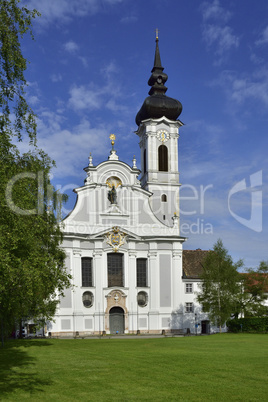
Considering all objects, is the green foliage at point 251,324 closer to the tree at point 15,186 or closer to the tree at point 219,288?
the tree at point 219,288

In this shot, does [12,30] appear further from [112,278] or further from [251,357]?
[112,278]

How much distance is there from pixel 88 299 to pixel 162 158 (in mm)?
18928

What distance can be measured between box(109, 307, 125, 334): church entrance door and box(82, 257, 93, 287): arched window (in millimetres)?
3702

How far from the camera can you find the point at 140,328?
166 feet

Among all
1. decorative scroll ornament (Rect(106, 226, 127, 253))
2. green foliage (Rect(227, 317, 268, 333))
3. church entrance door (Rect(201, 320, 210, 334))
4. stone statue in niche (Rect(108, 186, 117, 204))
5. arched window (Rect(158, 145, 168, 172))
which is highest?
arched window (Rect(158, 145, 168, 172))

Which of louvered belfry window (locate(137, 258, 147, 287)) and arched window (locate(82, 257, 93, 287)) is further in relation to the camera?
louvered belfry window (locate(137, 258, 147, 287))

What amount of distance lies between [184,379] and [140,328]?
114 ft

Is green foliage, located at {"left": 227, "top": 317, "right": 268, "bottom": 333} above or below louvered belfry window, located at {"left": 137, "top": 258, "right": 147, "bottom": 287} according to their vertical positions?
below

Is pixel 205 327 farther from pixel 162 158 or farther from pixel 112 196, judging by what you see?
pixel 162 158

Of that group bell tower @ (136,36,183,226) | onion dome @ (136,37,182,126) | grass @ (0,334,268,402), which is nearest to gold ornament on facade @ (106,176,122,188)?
bell tower @ (136,36,183,226)

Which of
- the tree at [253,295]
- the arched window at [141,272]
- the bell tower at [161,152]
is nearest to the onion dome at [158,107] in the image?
the bell tower at [161,152]

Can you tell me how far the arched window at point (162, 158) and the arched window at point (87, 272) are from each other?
14571mm

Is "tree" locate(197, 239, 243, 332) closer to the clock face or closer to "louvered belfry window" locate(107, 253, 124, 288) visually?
"louvered belfry window" locate(107, 253, 124, 288)

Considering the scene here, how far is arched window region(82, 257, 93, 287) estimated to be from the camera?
50.0m
